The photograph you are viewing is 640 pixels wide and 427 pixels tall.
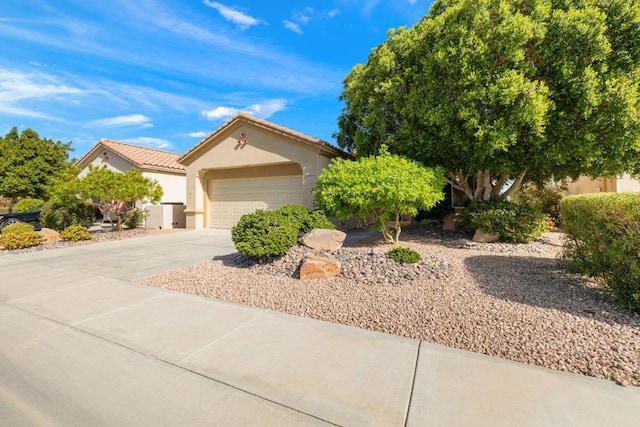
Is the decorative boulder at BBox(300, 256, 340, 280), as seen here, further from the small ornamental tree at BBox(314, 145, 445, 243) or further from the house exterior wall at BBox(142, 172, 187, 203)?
the house exterior wall at BBox(142, 172, 187, 203)

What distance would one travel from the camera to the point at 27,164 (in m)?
23.4

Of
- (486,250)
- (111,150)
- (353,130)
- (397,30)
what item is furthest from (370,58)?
(111,150)

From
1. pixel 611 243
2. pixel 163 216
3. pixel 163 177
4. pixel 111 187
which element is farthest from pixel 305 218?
pixel 163 177

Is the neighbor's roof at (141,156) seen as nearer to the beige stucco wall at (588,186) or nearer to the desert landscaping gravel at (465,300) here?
the desert landscaping gravel at (465,300)

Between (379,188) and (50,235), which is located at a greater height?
(379,188)

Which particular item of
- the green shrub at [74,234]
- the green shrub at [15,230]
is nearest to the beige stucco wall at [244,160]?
the green shrub at [74,234]

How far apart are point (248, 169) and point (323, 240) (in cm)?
862

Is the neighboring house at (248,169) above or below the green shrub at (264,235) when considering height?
above

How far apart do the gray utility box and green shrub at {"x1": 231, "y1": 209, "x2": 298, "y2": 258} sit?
11.0m

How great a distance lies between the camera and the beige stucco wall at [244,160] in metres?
12.5

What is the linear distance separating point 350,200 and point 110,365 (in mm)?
5464

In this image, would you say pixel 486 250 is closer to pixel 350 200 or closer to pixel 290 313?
pixel 350 200

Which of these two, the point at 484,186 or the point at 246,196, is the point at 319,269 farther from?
the point at 246,196

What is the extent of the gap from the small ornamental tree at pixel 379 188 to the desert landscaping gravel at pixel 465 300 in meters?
1.44
